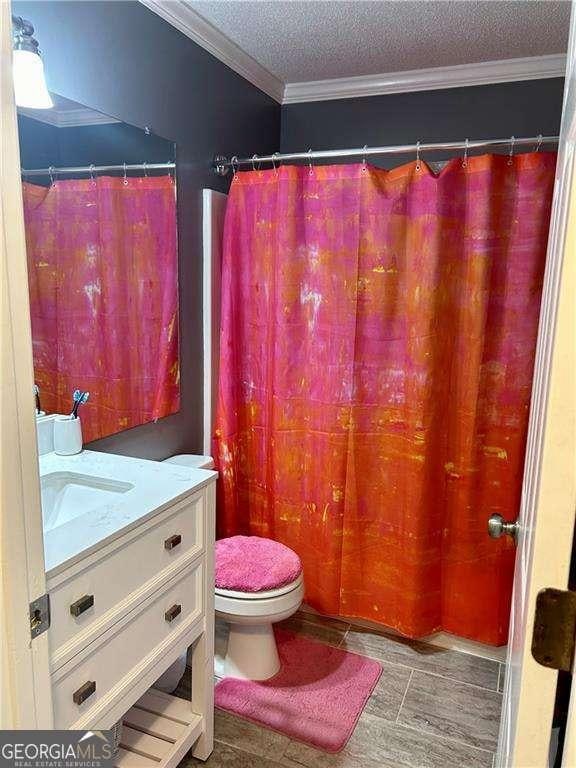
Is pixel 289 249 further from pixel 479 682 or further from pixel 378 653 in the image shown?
pixel 479 682

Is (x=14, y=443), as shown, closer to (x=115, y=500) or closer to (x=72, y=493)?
(x=115, y=500)

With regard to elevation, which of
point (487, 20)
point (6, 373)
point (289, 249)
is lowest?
point (6, 373)

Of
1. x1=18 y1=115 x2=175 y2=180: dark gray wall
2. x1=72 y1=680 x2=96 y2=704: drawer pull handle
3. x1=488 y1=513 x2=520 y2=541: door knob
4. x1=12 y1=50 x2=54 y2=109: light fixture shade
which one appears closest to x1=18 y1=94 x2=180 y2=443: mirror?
x1=18 y1=115 x2=175 y2=180: dark gray wall

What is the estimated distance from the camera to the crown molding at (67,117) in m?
1.48

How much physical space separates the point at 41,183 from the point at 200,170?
0.79m

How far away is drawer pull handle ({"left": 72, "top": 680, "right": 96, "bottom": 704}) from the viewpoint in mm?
1118

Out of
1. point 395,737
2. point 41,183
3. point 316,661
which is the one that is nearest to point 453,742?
point 395,737

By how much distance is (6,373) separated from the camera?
727 mm

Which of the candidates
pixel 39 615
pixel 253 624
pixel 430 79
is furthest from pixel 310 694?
pixel 430 79

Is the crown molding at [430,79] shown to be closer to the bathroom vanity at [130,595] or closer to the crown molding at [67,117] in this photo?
the crown molding at [67,117]

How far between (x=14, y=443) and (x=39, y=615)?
29 centimetres

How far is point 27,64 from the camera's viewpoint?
4.32ft

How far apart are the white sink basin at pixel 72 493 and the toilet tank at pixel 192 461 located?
58 cm

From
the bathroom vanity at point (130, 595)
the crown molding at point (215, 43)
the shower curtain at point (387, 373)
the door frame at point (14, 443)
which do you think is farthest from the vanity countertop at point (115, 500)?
the crown molding at point (215, 43)
